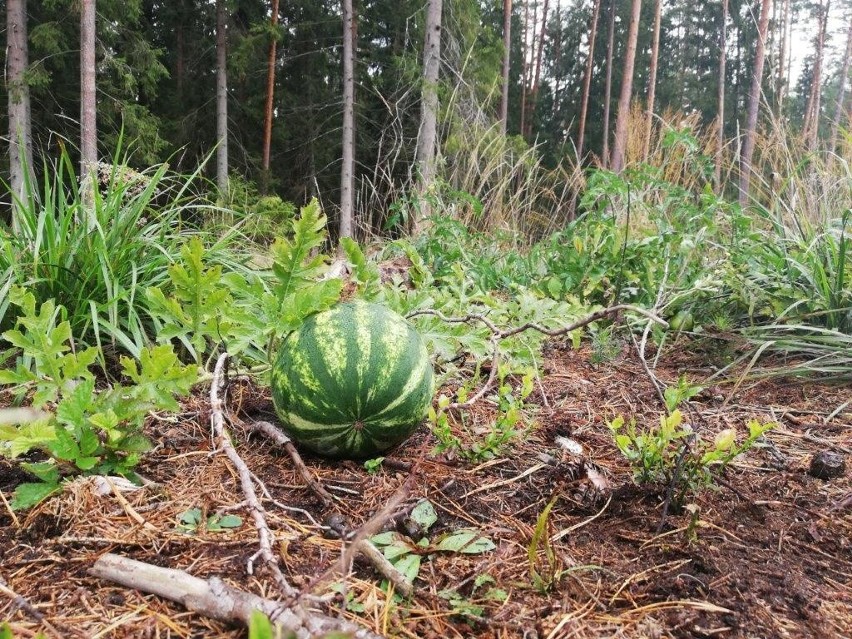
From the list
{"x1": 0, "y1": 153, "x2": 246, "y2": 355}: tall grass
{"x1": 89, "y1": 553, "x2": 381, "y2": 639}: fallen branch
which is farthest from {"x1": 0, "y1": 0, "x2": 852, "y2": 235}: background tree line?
{"x1": 89, "y1": 553, "x2": 381, "y2": 639}: fallen branch

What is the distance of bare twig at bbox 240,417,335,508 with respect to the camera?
1451 millimetres

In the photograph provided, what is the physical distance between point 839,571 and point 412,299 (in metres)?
1.63

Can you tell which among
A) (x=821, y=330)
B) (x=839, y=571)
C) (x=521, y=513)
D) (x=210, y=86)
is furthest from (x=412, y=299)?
(x=210, y=86)

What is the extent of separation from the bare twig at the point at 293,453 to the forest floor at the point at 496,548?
28 mm

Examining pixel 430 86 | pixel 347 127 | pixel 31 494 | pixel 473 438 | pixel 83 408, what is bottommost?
pixel 473 438

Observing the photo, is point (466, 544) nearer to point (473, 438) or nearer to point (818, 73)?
point (473, 438)

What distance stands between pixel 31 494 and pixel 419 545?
35.7 inches

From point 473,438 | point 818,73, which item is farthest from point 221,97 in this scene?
point 818,73

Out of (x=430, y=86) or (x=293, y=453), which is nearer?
(x=293, y=453)

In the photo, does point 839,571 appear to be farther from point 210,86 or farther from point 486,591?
point 210,86

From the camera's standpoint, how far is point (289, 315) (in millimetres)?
1712

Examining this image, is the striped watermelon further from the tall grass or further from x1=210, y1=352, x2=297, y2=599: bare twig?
the tall grass

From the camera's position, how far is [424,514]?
137 centimetres

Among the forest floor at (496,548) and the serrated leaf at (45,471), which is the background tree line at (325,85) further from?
the serrated leaf at (45,471)
